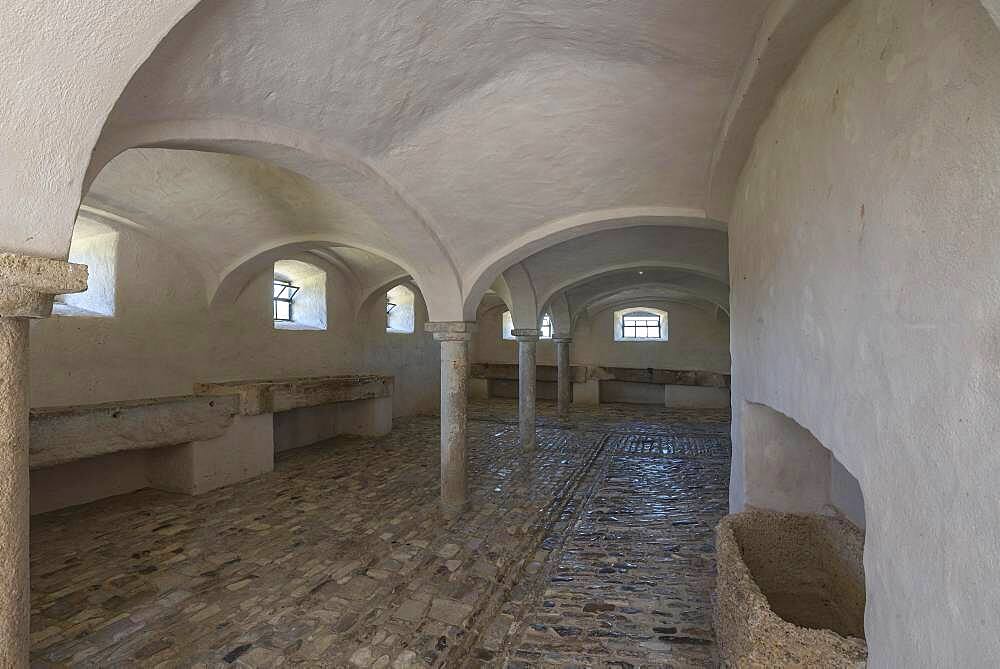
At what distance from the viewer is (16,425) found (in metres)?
1.78

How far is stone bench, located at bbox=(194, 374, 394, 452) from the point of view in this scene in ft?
23.8

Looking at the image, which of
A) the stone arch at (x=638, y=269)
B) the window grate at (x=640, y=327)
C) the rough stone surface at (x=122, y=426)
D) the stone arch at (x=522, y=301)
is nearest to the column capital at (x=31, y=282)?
the rough stone surface at (x=122, y=426)

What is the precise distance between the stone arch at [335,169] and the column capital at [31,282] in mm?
678

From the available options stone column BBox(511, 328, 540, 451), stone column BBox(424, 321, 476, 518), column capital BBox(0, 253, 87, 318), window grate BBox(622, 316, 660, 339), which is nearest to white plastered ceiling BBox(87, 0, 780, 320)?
stone column BBox(424, 321, 476, 518)

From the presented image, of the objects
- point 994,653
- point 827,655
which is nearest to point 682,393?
point 827,655

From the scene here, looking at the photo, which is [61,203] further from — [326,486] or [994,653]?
[326,486]

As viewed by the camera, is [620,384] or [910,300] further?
[620,384]

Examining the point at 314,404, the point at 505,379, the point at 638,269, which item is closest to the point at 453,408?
the point at 314,404

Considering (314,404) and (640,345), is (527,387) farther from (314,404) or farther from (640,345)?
(640,345)

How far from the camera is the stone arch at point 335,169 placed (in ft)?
9.19

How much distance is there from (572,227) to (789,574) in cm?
370

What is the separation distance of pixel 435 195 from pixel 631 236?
3.70 meters

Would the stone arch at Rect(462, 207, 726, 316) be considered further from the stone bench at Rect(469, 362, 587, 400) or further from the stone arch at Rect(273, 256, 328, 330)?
the stone bench at Rect(469, 362, 587, 400)

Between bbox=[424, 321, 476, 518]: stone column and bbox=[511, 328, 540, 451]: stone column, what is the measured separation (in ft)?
10.1
